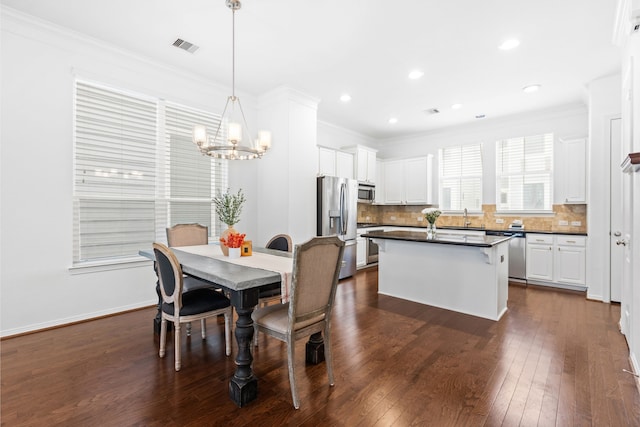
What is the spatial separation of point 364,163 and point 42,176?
5122 millimetres

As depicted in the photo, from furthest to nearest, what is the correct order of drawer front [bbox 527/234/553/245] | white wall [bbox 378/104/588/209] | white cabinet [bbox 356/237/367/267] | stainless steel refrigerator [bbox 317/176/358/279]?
white cabinet [bbox 356/237/367/267] < white wall [bbox 378/104/588/209] < stainless steel refrigerator [bbox 317/176/358/279] < drawer front [bbox 527/234/553/245]

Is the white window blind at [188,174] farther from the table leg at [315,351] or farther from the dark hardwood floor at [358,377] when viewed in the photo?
the table leg at [315,351]

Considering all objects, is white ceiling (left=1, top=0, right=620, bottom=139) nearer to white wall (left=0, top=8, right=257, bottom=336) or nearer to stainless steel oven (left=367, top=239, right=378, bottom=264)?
white wall (left=0, top=8, right=257, bottom=336)

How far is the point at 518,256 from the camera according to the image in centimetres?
520

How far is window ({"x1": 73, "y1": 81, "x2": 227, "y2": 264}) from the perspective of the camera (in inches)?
135

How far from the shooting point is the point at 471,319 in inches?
138

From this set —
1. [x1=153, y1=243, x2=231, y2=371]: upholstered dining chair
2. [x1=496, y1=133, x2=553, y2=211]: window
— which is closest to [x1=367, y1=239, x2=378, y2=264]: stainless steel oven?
[x1=496, y1=133, x2=553, y2=211]: window

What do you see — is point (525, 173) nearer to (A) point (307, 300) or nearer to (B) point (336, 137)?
(B) point (336, 137)

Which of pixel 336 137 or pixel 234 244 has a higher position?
pixel 336 137

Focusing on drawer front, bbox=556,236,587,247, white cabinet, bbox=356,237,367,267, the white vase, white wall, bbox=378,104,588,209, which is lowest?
white cabinet, bbox=356,237,367,267

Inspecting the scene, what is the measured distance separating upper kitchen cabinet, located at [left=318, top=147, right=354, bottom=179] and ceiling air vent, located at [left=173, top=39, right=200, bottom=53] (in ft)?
8.34

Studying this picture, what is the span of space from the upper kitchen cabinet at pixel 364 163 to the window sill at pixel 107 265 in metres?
4.17

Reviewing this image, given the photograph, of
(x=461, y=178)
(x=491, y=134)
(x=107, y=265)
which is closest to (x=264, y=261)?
(x=107, y=265)

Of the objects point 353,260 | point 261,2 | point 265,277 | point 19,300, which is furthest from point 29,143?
point 353,260
